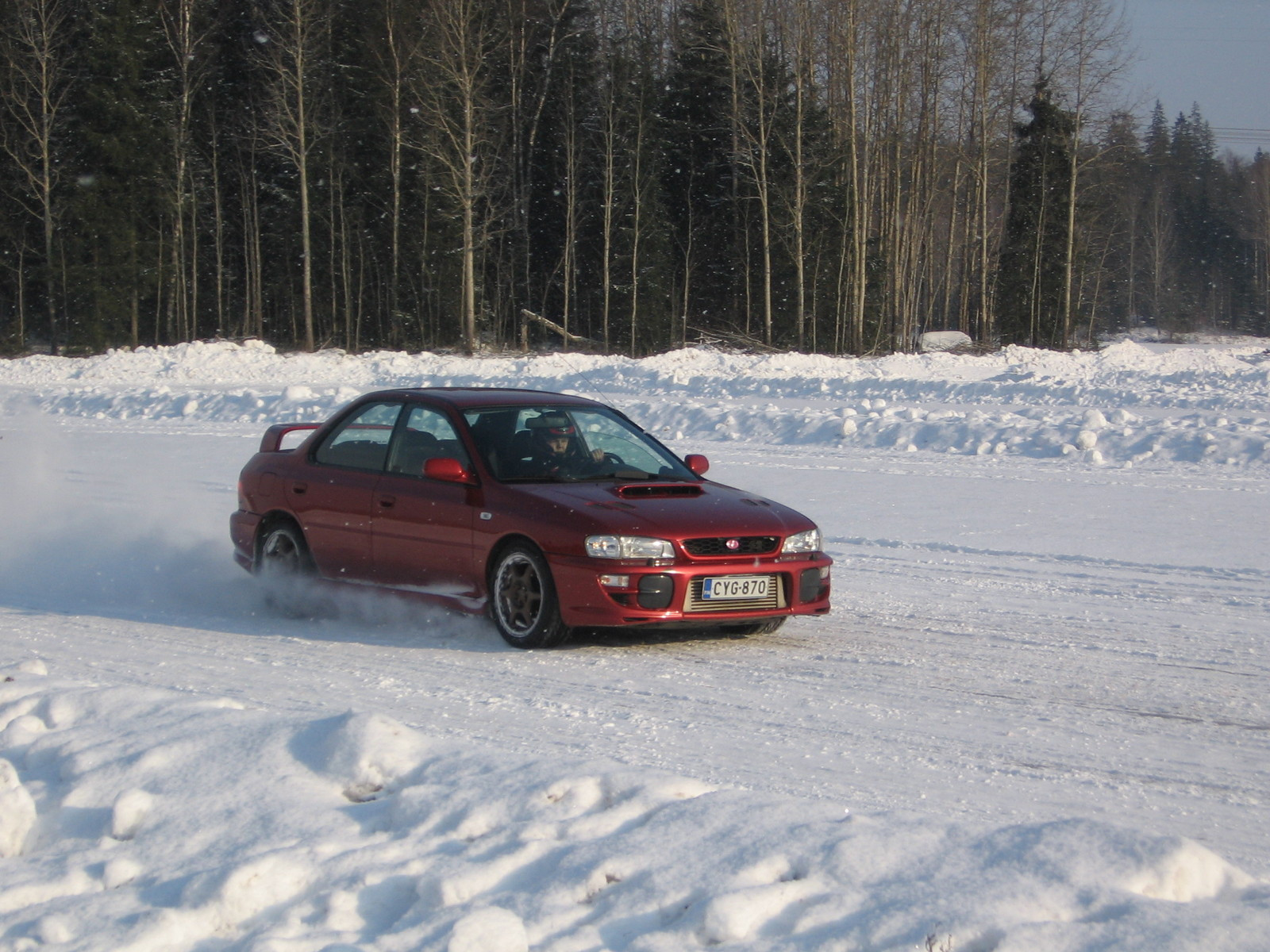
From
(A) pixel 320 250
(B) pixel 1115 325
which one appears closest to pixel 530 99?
(A) pixel 320 250

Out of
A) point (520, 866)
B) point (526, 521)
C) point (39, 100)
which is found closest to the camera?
point (520, 866)

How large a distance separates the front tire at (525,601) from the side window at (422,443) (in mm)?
851

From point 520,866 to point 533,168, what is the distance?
46.2 m

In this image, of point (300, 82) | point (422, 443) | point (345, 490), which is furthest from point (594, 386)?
point (300, 82)

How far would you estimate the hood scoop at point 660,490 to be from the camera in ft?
24.0

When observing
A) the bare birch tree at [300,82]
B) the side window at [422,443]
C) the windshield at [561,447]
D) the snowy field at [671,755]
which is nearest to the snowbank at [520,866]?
the snowy field at [671,755]

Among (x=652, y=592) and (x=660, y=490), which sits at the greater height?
(x=660, y=490)

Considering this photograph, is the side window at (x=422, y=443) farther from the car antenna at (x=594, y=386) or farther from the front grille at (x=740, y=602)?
the car antenna at (x=594, y=386)

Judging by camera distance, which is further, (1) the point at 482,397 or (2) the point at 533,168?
(2) the point at 533,168

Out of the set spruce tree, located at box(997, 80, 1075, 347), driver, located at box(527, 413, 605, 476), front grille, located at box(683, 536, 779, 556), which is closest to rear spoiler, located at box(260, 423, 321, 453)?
driver, located at box(527, 413, 605, 476)

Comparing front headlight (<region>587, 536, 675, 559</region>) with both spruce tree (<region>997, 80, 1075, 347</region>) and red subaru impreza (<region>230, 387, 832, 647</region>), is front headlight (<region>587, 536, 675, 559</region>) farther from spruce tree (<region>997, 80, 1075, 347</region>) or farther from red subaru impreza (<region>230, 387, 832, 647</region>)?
spruce tree (<region>997, 80, 1075, 347</region>)

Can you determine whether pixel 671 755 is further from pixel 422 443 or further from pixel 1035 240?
pixel 1035 240

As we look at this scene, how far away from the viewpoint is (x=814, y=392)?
2417cm

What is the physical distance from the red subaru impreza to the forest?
30.7 m
